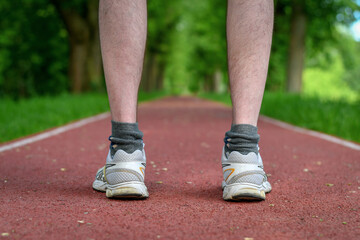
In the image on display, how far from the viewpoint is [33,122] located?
7402mm

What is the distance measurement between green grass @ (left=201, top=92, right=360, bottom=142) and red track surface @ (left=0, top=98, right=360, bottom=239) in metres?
2.44

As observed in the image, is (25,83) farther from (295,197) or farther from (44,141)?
(295,197)

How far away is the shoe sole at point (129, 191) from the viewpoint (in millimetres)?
2469

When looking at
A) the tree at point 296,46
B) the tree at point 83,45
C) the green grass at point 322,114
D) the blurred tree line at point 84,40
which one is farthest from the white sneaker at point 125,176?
the tree at point 83,45

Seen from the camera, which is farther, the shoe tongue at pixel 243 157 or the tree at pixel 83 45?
the tree at pixel 83 45

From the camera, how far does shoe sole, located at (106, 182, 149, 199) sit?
Answer: 2.47 meters

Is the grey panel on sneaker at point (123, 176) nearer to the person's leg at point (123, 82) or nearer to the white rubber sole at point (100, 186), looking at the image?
the person's leg at point (123, 82)

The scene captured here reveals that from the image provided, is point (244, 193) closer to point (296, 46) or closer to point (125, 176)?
point (125, 176)

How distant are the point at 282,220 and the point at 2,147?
3.59 metres

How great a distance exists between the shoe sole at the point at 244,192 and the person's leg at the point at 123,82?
474 millimetres

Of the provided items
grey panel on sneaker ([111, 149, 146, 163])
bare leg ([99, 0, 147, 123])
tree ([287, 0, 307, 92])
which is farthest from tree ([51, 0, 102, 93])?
grey panel on sneaker ([111, 149, 146, 163])

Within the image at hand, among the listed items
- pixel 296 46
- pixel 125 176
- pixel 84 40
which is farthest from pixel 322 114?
pixel 84 40

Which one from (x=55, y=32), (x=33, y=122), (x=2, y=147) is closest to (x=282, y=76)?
(x=55, y=32)

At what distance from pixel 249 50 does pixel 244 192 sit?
81 centimetres
